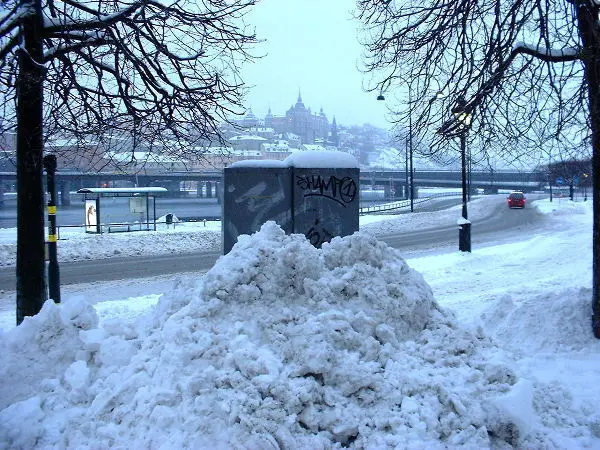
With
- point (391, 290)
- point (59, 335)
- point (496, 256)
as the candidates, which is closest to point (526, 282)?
point (496, 256)

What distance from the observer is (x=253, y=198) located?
838 cm

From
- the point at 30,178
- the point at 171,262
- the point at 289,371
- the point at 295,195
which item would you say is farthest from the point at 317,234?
the point at 171,262

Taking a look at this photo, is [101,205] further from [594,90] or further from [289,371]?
[289,371]

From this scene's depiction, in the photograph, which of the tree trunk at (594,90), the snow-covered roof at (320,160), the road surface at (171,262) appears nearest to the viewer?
Result: the tree trunk at (594,90)

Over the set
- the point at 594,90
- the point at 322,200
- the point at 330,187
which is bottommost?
the point at 322,200

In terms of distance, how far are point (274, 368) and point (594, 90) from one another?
5337 millimetres

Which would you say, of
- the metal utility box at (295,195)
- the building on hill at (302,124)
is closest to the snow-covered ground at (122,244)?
the metal utility box at (295,195)

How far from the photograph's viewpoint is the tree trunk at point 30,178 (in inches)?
274

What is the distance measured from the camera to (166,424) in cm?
387

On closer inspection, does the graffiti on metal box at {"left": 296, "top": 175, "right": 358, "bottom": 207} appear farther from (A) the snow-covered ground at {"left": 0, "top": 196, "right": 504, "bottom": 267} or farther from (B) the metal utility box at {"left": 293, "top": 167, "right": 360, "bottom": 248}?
(A) the snow-covered ground at {"left": 0, "top": 196, "right": 504, "bottom": 267}

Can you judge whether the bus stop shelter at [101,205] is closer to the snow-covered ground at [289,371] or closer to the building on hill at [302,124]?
the snow-covered ground at [289,371]

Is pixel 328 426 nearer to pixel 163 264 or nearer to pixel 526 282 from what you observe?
pixel 526 282

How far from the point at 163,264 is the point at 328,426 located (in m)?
14.7

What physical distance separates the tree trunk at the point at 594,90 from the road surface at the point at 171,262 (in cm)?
1142
